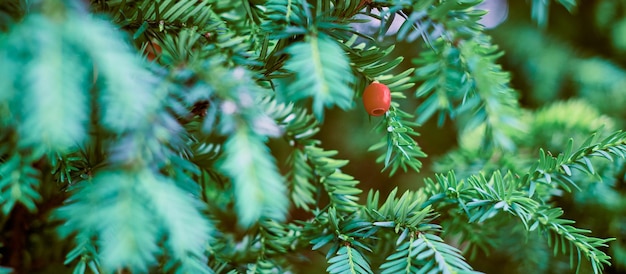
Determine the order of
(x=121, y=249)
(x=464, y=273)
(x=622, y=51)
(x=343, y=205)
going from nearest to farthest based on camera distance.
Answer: (x=121, y=249) → (x=464, y=273) → (x=343, y=205) → (x=622, y=51)

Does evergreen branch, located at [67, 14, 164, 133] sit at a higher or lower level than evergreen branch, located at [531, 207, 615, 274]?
higher

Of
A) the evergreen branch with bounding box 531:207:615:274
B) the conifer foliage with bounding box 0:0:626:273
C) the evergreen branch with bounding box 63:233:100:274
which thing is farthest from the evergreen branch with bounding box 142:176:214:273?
the evergreen branch with bounding box 531:207:615:274

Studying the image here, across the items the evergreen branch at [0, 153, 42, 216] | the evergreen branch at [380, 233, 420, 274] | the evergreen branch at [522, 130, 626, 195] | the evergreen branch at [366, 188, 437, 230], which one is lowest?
the evergreen branch at [380, 233, 420, 274]

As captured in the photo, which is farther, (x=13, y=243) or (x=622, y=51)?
(x=622, y=51)

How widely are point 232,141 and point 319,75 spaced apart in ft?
0.16

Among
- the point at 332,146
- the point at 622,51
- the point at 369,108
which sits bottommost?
the point at 332,146

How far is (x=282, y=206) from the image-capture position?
214 millimetres

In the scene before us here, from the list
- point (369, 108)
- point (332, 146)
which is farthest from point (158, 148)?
point (332, 146)

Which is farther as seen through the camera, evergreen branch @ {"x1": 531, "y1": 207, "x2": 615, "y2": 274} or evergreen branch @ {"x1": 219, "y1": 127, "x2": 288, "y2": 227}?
evergreen branch @ {"x1": 531, "y1": 207, "x2": 615, "y2": 274}

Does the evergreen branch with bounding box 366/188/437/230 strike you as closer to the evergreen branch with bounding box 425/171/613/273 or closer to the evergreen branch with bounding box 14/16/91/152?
the evergreen branch with bounding box 425/171/613/273

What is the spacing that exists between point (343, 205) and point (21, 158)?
0.23m

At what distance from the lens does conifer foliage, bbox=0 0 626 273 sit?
0.20 meters

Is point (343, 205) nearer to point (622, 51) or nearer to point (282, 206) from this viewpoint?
point (282, 206)

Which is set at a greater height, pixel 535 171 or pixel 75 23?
pixel 75 23
